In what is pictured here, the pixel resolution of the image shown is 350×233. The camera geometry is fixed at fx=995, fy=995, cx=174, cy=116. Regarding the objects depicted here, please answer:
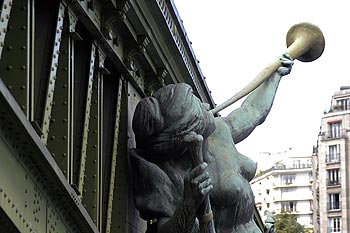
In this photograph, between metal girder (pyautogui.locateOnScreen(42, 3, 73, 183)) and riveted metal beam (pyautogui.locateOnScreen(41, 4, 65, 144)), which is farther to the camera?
metal girder (pyautogui.locateOnScreen(42, 3, 73, 183))

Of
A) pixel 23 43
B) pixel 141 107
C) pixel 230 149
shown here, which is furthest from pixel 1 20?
pixel 230 149

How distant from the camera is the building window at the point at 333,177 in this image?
290 ft

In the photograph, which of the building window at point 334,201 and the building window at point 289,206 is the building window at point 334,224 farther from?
the building window at point 289,206

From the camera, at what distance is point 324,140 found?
91562mm

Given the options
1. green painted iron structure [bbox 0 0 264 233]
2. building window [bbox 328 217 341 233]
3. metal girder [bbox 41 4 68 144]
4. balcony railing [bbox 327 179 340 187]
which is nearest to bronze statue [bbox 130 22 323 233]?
green painted iron structure [bbox 0 0 264 233]

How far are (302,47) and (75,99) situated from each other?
341 centimetres

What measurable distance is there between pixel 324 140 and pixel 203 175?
8611cm

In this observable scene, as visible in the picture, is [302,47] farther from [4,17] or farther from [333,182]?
[333,182]

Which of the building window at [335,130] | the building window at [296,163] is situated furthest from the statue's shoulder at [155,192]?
the building window at [296,163]

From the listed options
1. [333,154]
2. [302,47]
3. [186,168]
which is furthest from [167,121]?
[333,154]

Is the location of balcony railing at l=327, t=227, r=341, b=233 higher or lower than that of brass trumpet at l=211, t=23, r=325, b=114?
higher

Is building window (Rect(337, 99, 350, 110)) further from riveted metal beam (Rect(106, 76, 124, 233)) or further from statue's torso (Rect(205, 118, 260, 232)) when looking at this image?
riveted metal beam (Rect(106, 76, 124, 233))

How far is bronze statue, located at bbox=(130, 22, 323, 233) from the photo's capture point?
6.94 metres

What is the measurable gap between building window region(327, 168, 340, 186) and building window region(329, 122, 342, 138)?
140 inches
